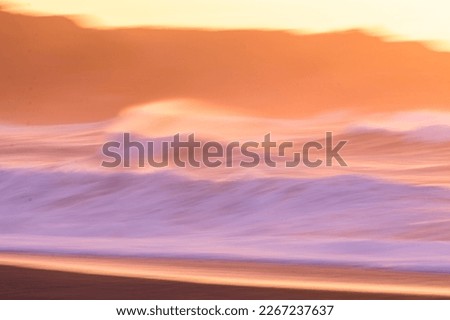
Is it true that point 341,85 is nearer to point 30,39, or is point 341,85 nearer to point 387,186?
point 387,186

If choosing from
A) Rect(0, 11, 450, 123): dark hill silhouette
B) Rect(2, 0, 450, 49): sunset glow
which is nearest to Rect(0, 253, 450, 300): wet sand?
Rect(0, 11, 450, 123): dark hill silhouette

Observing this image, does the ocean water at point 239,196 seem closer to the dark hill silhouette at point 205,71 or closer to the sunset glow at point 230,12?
the dark hill silhouette at point 205,71

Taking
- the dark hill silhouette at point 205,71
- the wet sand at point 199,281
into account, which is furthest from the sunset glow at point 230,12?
the wet sand at point 199,281

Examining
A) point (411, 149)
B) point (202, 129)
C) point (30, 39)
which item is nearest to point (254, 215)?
point (202, 129)

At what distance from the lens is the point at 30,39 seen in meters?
4.34

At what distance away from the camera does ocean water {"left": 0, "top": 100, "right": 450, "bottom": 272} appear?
13.5 ft

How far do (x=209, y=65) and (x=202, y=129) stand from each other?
0.82 ft

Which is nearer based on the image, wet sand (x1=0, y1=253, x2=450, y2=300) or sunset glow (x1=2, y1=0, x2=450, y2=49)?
wet sand (x1=0, y1=253, x2=450, y2=300)

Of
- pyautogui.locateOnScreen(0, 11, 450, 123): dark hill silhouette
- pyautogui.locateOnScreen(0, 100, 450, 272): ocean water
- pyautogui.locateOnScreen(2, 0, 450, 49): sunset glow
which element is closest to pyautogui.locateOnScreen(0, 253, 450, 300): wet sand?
pyautogui.locateOnScreen(0, 100, 450, 272): ocean water

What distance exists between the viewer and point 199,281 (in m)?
3.79

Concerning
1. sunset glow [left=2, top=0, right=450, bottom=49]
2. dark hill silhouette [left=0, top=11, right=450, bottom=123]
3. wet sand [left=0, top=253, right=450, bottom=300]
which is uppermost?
sunset glow [left=2, top=0, right=450, bottom=49]

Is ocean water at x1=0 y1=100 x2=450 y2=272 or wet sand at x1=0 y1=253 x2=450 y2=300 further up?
ocean water at x1=0 y1=100 x2=450 y2=272

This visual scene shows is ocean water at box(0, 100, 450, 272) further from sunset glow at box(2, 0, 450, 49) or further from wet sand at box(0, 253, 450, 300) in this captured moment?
sunset glow at box(2, 0, 450, 49)

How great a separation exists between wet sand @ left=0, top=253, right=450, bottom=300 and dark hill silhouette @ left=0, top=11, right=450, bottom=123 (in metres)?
0.63
